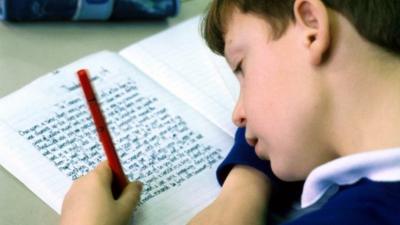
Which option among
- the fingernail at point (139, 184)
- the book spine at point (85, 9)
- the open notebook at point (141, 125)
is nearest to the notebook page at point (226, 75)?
the open notebook at point (141, 125)

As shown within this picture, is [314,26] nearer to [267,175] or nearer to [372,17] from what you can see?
[372,17]

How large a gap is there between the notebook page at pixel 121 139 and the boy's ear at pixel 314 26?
0.22 meters

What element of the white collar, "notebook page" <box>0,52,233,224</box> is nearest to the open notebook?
"notebook page" <box>0,52,233,224</box>

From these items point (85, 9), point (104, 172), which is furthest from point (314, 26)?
point (85, 9)

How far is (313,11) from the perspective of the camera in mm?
598

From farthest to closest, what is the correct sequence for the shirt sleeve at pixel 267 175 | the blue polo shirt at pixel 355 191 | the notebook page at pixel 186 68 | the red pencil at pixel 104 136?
the notebook page at pixel 186 68
the shirt sleeve at pixel 267 175
the red pencil at pixel 104 136
the blue polo shirt at pixel 355 191

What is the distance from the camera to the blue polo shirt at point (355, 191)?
536 millimetres

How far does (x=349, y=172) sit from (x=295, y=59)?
12cm

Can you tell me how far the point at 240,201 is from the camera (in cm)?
72

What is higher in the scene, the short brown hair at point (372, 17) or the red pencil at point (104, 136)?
the short brown hair at point (372, 17)

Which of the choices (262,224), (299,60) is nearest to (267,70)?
(299,60)

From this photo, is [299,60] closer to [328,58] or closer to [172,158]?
[328,58]

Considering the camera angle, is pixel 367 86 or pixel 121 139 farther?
pixel 121 139

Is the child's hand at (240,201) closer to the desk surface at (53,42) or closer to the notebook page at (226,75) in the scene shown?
the notebook page at (226,75)
